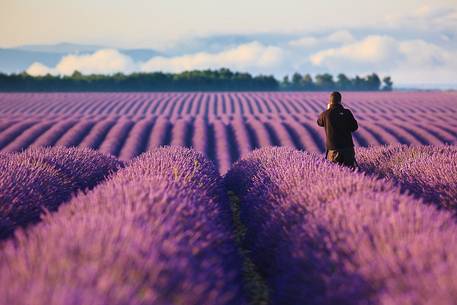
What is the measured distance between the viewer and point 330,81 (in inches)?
3051

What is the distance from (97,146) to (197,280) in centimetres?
1705

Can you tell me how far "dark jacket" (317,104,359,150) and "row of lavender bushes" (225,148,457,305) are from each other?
235cm

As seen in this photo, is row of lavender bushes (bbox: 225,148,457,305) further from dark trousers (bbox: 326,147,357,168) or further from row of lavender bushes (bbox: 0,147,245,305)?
dark trousers (bbox: 326,147,357,168)

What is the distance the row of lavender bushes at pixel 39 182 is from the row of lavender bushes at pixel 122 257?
0.63 meters

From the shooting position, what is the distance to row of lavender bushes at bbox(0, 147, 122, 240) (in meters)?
4.96

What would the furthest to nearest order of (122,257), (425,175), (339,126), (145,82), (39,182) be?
(145,82), (339,126), (425,175), (39,182), (122,257)

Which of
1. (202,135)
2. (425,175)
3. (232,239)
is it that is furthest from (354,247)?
(202,135)

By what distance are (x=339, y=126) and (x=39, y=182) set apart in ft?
13.1

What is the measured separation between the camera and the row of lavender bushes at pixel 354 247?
2793 millimetres

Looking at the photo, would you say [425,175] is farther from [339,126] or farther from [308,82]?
[308,82]

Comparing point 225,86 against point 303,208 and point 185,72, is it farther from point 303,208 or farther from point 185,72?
point 303,208

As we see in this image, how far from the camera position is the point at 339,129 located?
752 cm

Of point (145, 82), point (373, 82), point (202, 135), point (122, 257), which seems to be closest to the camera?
point (122, 257)

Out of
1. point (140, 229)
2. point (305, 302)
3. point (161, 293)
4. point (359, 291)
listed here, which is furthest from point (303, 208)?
point (161, 293)
